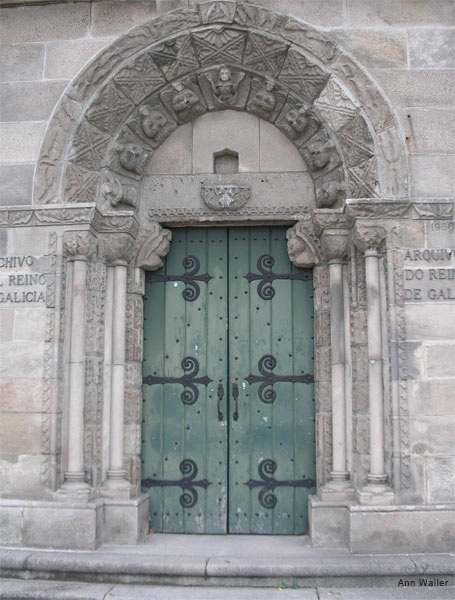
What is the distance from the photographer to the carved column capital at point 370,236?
4.51m

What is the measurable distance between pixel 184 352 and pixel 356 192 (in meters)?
1.92

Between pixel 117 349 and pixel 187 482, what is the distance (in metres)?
1.24

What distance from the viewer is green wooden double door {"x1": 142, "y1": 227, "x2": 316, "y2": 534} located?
503 centimetres

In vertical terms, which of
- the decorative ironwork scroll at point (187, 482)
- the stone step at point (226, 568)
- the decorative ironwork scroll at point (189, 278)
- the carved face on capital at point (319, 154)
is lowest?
the stone step at point (226, 568)

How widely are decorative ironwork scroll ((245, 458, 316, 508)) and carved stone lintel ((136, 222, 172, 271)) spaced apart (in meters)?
1.89

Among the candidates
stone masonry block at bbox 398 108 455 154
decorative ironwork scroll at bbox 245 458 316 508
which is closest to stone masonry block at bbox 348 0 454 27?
stone masonry block at bbox 398 108 455 154

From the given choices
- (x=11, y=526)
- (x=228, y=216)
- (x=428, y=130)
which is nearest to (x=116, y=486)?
(x=11, y=526)

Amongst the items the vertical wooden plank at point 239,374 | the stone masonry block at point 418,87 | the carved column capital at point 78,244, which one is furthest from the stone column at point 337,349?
the carved column capital at point 78,244

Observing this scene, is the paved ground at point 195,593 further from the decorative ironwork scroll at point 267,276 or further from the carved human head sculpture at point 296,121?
the carved human head sculpture at point 296,121

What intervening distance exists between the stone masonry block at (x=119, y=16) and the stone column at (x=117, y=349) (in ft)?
5.45

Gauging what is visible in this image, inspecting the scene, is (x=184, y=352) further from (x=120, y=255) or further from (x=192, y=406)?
(x=120, y=255)

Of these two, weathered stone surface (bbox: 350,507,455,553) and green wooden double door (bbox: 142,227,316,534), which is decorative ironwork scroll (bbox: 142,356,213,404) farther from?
weathered stone surface (bbox: 350,507,455,553)

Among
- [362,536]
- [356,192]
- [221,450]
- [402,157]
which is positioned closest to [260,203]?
[356,192]

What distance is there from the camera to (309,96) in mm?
4945
